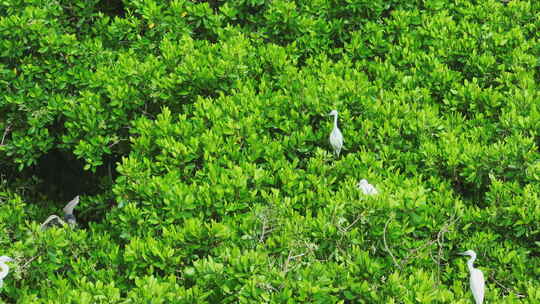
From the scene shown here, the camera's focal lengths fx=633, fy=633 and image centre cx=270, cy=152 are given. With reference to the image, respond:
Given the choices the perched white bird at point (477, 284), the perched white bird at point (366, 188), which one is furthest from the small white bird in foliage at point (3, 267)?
the perched white bird at point (477, 284)

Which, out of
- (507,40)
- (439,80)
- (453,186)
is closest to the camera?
(453,186)

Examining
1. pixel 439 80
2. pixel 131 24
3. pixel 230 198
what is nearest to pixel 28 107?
pixel 131 24

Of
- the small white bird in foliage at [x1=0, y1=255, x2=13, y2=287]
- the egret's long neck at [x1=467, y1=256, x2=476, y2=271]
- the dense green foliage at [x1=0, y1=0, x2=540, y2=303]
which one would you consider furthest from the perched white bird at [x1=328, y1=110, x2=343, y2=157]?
the small white bird in foliage at [x1=0, y1=255, x2=13, y2=287]

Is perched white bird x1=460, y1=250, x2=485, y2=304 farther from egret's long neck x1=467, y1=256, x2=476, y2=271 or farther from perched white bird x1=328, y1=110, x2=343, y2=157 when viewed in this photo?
perched white bird x1=328, y1=110, x2=343, y2=157

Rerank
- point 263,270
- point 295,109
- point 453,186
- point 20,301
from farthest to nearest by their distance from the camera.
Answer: point 295,109 → point 453,186 → point 20,301 → point 263,270

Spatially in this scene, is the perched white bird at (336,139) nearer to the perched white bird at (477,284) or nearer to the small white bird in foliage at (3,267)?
the perched white bird at (477,284)

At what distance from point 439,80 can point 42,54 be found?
330cm

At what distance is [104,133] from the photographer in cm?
485

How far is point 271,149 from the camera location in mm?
4258

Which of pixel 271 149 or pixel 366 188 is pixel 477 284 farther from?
pixel 271 149

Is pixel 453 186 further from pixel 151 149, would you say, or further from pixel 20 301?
pixel 20 301

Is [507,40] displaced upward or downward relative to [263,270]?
upward

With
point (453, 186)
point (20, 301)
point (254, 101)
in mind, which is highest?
point (254, 101)

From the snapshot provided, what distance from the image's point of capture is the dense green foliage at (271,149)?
352 centimetres
